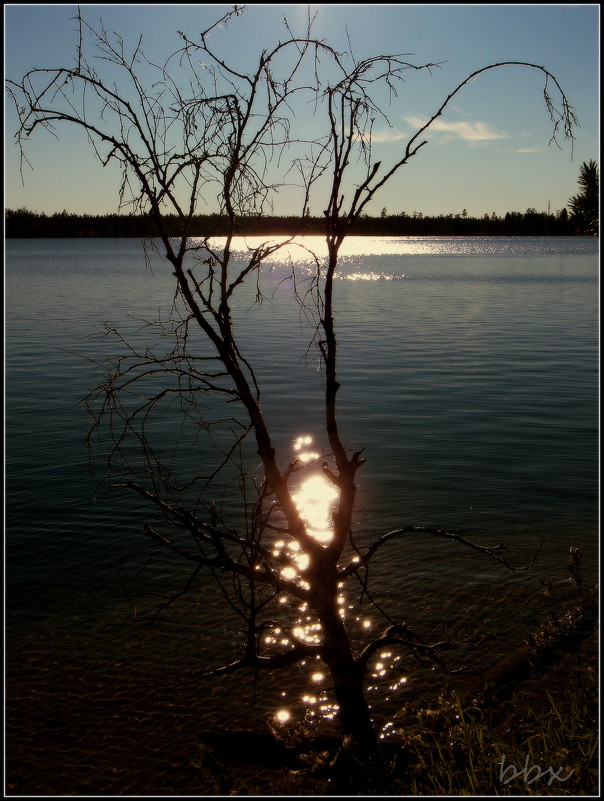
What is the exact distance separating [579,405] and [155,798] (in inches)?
579

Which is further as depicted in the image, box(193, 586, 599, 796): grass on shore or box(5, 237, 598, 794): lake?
box(5, 237, 598, 794): lake

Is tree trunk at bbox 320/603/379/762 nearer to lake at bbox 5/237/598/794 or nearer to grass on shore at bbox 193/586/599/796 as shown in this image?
grass on shore at bbox 193/586/599/796

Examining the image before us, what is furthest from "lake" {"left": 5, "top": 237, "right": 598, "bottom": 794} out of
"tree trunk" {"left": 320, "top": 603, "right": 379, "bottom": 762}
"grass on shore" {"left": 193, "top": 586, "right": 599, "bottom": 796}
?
"tree trunk" {"left": 320, "top": 603, "right": 379, "bottom": 762}

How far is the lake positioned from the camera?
657 cm

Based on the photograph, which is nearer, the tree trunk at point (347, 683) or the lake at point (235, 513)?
the tree trunk at point (347, 683)

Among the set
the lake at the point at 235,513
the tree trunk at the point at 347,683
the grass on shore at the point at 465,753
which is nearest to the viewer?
the grass on shore at the point at 465,753

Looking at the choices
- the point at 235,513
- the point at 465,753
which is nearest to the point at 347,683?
the point at 465,753

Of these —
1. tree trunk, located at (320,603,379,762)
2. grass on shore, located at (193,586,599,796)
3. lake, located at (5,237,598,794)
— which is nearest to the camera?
grass on shore, located at (193,586,599,796)

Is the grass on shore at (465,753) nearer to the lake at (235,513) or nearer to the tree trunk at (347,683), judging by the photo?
the tree trunk at (347,683)

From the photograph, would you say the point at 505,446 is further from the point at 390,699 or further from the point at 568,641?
the point at 390,699

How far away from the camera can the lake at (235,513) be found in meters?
6.57

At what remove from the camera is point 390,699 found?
6.68m

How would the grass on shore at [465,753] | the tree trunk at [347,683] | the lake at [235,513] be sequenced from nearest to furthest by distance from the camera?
the grass on shore at [465,753], the tree trunk at [347,683], the lake at [235,513]

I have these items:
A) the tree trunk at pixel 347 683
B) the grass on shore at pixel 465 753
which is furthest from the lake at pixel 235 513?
the tree trunk at pixel 347 683
